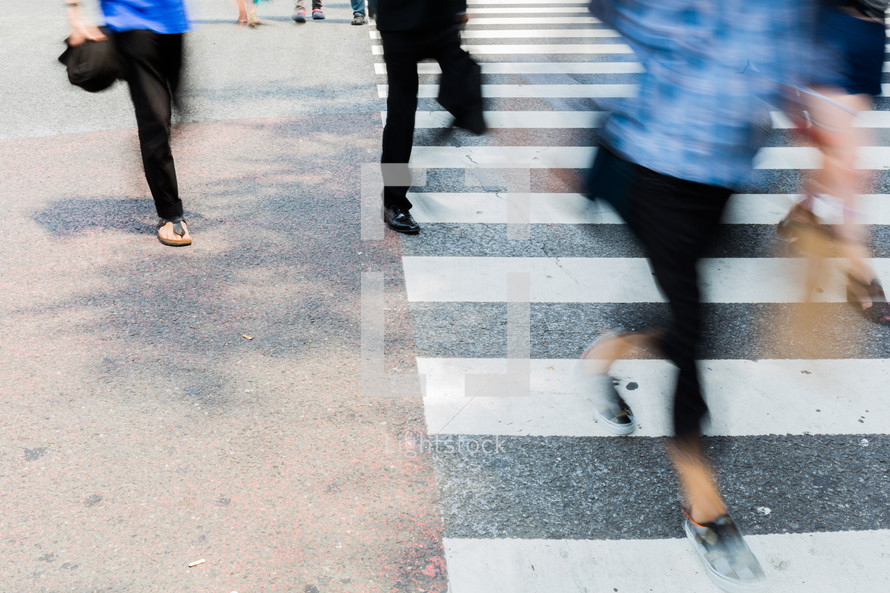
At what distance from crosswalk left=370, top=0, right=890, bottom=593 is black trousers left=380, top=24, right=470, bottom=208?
14.1 inches

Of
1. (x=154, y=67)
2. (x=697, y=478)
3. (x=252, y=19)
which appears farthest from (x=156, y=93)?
(x=252, y=19)

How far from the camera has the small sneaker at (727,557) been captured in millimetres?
2301

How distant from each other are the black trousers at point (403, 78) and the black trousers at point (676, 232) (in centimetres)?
192

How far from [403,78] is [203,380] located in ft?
6.39

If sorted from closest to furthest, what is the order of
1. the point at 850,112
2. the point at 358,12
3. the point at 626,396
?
the point at 626,396
the point at 850,112
the point at 358,12

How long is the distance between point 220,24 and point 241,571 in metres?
9.58

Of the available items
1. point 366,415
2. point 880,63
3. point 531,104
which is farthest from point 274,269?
point 531,104

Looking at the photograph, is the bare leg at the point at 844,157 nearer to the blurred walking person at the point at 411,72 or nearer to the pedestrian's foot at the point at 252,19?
the blurred walking person at the point at 411,72

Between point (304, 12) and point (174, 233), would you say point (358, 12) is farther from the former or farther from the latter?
point (174, 233)

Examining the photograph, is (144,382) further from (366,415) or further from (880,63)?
(880,63)

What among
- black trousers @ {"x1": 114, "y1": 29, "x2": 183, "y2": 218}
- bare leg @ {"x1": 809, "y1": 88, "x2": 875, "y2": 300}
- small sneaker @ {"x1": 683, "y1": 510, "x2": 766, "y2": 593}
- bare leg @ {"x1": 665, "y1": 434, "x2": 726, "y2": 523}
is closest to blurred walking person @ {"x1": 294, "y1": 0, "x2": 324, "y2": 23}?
black trousers @ {"x1": 114, "y1": 29, "x2": 183, "y2": 218}

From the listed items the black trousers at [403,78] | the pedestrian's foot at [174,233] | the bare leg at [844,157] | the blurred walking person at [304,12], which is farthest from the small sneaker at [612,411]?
the blurred walking person at [304,12]

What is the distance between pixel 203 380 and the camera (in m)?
3.23

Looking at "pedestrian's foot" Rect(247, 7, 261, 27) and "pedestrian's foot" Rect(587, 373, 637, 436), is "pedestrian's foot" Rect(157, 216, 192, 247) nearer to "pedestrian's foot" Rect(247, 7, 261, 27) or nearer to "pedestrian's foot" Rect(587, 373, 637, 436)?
"pedestrian's foot" Rect(587, 373, 637, 436)
